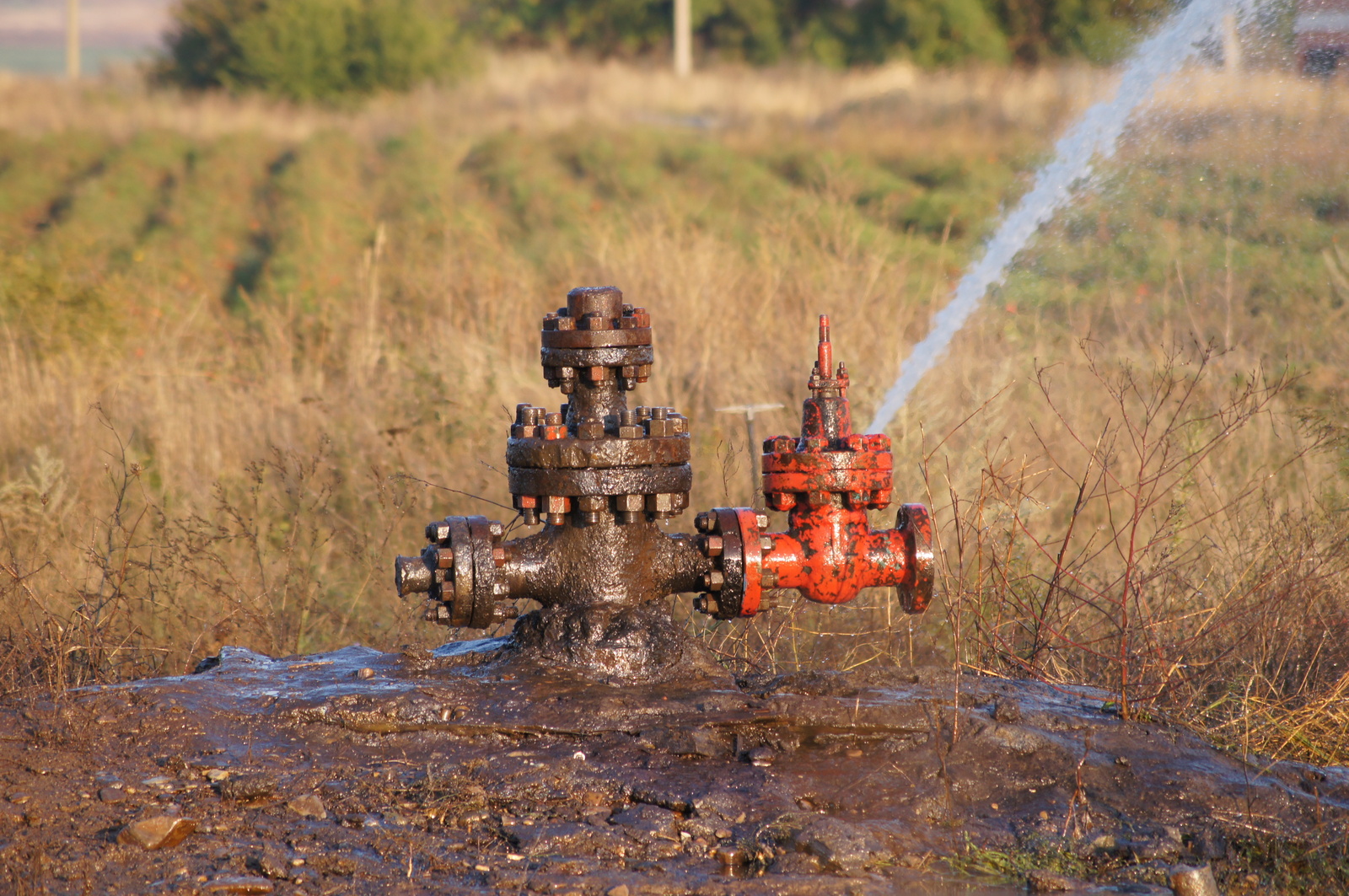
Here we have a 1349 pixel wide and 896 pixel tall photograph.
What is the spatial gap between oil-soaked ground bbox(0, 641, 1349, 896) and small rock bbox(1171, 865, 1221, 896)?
7 centimetres

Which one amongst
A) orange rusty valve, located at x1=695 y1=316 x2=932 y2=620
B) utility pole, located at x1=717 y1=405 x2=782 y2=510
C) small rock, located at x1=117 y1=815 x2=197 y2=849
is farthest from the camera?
utility pole, located at x1=717 y1=405 x2=782 y2=510

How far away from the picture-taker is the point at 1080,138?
1030cm

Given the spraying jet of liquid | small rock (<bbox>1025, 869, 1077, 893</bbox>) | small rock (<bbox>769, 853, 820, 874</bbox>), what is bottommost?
small rock (<bbox>1025, 869, 1077, 893</bbox>)

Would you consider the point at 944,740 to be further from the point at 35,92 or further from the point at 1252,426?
the point at 35,92

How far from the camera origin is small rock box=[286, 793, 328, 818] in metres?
2.45

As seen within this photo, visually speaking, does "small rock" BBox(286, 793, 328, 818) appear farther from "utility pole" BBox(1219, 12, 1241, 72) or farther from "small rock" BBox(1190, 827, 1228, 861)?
"utility pole" BBox(1219, 12, 1241, 72)

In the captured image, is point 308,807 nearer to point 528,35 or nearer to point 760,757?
point 760,757

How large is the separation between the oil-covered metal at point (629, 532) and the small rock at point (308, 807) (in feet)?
1.94

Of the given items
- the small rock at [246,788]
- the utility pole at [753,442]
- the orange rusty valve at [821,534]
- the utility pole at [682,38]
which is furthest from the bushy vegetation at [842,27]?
the small rock at [246,788]

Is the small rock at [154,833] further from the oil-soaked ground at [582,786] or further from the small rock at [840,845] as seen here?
the small rock at [840,845]

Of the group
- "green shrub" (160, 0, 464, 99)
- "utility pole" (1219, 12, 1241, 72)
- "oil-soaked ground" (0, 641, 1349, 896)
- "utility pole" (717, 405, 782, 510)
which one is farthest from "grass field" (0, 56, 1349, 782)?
"green shrub" (160, 0, 464, 99)

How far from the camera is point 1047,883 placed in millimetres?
2389

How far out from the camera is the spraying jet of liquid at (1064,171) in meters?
6.90

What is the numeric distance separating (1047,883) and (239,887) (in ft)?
4.92
